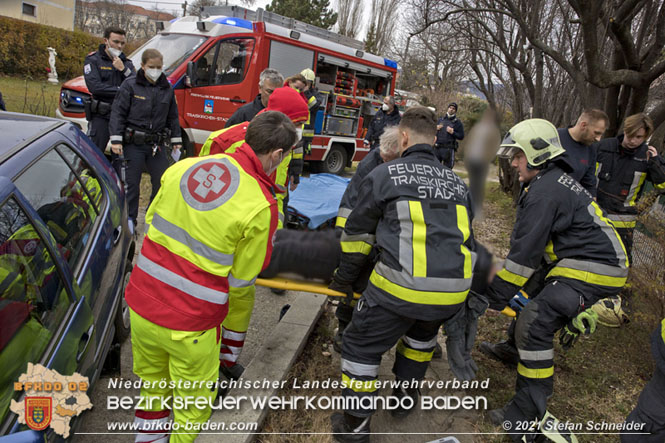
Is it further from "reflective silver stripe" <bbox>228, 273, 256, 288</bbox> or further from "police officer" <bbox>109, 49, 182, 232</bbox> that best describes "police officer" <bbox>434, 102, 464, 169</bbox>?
"reflective silver stripe" <bbox>228, 273, 256, 288</bbox>

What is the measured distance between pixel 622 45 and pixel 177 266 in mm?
7053

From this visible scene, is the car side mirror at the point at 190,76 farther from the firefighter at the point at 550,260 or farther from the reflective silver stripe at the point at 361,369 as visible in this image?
the reflective silver stripe at the point at 361,369

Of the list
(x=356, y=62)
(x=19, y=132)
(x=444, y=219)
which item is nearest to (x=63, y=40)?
(x=356, y=62)

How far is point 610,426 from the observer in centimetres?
304

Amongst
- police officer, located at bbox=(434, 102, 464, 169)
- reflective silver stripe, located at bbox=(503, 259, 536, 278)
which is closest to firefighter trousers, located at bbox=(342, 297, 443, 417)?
reflective silver stripe, located at bbox=(503, 259, 536, 278)

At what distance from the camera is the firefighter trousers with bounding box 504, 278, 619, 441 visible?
2.58 m

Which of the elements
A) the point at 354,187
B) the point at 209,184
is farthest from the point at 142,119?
the point at 209,184

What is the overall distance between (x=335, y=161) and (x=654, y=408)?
8622 mm

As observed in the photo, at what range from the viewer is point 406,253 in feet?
7.04

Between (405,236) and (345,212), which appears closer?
(405,236)

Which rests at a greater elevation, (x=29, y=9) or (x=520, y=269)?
(x=29, y=9)

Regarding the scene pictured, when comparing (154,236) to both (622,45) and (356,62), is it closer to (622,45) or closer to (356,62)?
(622,45)

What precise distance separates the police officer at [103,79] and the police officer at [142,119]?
874mm

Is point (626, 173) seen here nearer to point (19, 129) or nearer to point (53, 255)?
point (53, 255)
